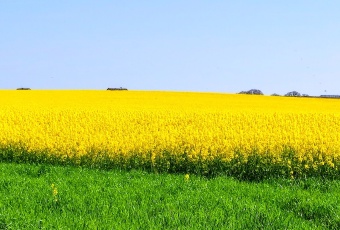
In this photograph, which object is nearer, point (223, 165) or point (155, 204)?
point (155, 204)

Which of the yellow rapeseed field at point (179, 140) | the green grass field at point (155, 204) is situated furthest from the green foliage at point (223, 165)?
the green grass field at point (155, 204)

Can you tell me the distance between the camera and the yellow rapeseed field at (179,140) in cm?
1498

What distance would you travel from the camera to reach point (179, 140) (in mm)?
15984

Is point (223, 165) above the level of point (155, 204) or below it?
below

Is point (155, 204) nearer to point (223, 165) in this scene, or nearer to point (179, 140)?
point (223, 165)

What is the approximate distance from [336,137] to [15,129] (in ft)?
38.7

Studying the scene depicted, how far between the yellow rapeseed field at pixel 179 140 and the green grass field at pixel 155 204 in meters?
2.00

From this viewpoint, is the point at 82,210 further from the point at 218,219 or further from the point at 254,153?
the point at 254,153

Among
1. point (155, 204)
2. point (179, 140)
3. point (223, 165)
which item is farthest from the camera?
point (179, 140)

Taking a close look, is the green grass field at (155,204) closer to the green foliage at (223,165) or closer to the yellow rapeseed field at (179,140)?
the green foliage at (223,165)

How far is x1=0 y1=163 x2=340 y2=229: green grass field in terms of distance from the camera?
8.38m

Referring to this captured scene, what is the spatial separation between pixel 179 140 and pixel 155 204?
21.7 feet

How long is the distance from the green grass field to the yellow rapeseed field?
2.00 meters

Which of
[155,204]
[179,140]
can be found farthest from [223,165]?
[155,204]
